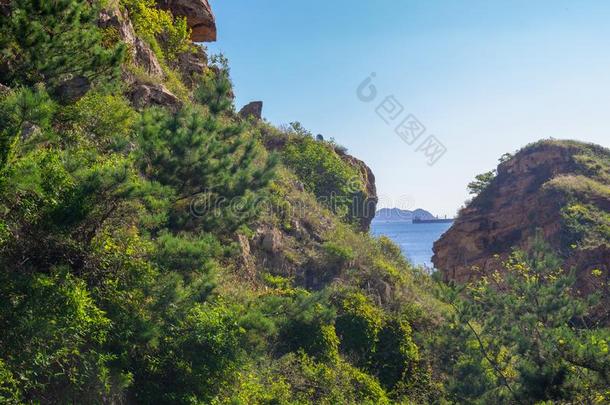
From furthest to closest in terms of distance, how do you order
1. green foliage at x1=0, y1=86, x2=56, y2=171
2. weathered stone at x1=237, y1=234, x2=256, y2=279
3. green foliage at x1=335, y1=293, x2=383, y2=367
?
weathered stone at x1=237, y1=234, x2=256, y2=279 → green foliage at x1=335, y1=293, x2=383, y2=367 → green foliage at x1=0, y1=86, x2=56, y2=171

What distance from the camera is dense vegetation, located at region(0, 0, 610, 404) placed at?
7.04 metres

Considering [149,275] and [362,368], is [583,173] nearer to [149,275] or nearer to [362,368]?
[362,368]

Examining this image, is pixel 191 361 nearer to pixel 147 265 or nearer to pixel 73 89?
pixel 147 265

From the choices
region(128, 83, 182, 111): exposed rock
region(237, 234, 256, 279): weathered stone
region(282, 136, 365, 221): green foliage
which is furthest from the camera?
region(282, 136, 365, 221): green foliage

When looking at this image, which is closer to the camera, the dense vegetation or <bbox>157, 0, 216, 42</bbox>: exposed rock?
the dense vegetation

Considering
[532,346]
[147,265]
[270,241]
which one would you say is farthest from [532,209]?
[147,265]

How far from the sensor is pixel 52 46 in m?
8.81

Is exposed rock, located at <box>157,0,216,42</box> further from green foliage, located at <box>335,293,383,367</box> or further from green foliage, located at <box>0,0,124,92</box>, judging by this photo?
green foliage, located at <box>335,293,383,367</box>

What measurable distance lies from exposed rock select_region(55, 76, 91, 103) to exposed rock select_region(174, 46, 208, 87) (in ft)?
37.0

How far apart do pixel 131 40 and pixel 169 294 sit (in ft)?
34.3

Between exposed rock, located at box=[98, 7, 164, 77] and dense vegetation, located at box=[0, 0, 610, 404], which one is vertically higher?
exposed rock, located at box=[98, 7, 164, 77]

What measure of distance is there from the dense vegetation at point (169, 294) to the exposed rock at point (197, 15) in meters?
8.56

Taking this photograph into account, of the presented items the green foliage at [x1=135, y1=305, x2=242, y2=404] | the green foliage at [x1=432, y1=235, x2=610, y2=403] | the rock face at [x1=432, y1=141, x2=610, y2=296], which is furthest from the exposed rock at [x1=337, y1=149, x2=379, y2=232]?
the green foliage at [x1=135, y1=305, x2=242, y2=404]

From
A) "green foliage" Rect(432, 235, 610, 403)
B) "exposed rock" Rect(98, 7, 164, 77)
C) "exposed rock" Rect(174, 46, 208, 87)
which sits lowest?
"green foliage" Rect(432, 235, 610, 403)
